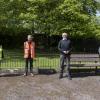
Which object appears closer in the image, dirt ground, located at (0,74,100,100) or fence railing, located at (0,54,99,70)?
dirt ground, located at (0,74,100,100)

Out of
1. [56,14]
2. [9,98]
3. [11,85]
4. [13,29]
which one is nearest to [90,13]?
[56,14]

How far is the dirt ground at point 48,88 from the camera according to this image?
11.2m

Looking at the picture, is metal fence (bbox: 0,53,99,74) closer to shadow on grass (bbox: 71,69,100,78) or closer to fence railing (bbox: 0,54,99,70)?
fence railing (bbox: 0,54,99,70)

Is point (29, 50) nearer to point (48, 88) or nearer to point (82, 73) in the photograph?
point (82, 73)

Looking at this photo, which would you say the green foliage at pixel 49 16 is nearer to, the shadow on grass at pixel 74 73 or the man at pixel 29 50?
the shadow on grass at pixel 74 73

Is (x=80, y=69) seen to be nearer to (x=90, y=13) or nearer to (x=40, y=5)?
(x=40, y=5)

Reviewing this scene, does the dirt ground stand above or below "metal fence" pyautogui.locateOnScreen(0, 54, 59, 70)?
below

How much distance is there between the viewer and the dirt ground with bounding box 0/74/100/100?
11227 mm

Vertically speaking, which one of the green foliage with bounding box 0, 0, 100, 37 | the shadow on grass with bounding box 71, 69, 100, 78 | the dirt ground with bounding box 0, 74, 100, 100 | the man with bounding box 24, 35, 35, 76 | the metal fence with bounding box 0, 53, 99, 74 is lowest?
the dirt ground with bounding box 0, 74, 100, 100

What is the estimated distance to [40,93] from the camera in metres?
11.8

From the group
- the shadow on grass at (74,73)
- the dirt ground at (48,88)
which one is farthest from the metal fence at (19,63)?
the dirt ground at (48,88)

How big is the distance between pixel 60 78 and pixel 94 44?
24.9 meters

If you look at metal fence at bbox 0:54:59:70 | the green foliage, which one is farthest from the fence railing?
the green foliage

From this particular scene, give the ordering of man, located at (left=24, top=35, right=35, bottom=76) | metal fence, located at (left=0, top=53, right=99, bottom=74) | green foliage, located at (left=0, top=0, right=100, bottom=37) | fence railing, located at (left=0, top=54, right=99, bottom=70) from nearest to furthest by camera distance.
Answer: man, located at (left=24, top=35, right=35, bottom=76), metal fence, located at (left=0, top=53, right=99, bottom=74), fence railing, located at (left=0, top=54, right=99, bottom=70), green foliage, located at (left=0, top=0, right=100, bottom=37)
